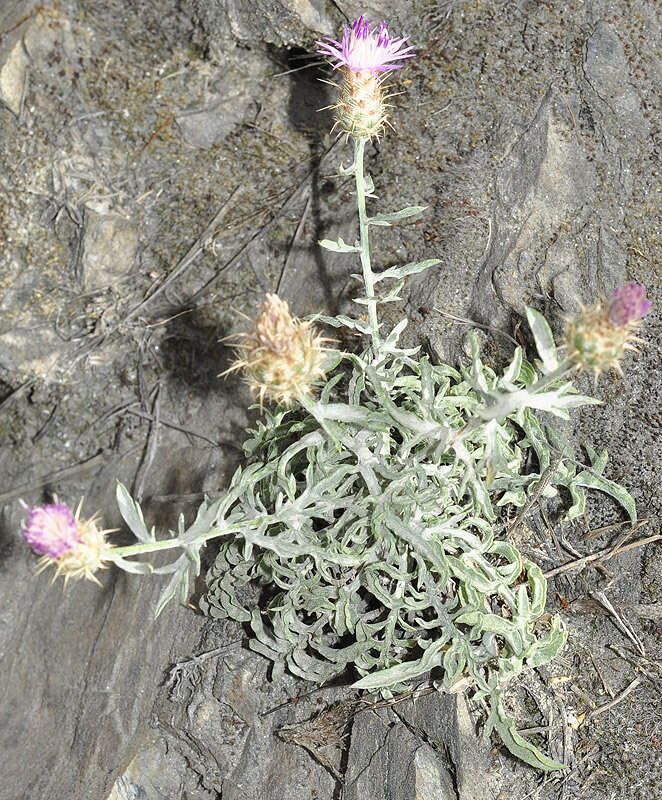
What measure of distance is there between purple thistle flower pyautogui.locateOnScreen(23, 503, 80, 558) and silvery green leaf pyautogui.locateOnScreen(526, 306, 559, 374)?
141cm

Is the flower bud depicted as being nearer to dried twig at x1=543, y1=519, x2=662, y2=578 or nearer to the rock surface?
the rock surface

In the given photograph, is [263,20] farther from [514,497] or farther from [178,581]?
[178,581]

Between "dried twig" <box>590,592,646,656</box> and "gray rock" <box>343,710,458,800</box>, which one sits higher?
"dried twig" <box>590,592,646,656</box>

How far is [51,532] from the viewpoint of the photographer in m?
1.91

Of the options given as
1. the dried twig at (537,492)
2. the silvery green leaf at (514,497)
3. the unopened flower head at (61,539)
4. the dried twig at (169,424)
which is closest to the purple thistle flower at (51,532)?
the unopened flower head at (61,539)

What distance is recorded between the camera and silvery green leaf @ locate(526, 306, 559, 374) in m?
2.07

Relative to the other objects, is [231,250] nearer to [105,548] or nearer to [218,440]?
[218,440]

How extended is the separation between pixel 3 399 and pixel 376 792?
9.99 ft

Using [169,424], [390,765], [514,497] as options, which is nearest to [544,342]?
[514,497]

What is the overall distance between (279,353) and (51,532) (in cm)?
78

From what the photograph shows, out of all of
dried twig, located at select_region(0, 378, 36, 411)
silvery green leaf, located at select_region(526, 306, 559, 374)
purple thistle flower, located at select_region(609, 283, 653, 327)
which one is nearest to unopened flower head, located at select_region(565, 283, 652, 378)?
purple thistle flower, located at select_region(609, 283, 653, 327)

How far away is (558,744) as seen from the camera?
283 centimetres

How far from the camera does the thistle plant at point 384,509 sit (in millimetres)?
2297

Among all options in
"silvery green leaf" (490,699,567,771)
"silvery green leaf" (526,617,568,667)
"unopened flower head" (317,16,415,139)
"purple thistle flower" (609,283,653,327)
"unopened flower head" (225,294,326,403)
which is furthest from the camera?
"silvery green leaf" (526,617,568,667)
